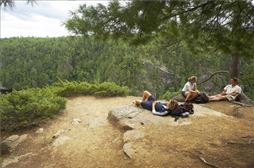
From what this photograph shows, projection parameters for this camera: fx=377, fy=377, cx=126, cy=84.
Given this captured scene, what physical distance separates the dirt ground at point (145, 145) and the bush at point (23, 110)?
0.27m

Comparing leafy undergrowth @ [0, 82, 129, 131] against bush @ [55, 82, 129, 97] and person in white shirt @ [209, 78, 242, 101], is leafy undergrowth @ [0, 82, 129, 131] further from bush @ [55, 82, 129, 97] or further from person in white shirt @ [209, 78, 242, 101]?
person in white shirt @ [209, 78, 242, 101]

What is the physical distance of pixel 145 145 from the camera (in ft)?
25.6

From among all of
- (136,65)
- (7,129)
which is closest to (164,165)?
(7,129)

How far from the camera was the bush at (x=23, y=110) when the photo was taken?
964 centimetres

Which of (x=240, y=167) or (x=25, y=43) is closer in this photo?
(x=240, y=167)

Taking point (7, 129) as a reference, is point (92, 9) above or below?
above

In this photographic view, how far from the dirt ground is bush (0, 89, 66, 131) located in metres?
0.27

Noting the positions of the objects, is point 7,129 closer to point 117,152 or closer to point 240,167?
point 117,152

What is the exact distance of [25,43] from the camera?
8956 centimetres

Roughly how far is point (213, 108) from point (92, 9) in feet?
21.2

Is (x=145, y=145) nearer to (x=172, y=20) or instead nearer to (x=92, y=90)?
(x=172, y=20)

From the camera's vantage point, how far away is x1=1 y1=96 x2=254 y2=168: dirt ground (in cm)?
726

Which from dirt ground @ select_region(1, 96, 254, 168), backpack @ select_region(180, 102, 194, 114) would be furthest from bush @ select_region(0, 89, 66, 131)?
backpack @ select_region(180, 102, 194, 114)

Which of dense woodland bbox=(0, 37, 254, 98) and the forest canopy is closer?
the forest canopy
